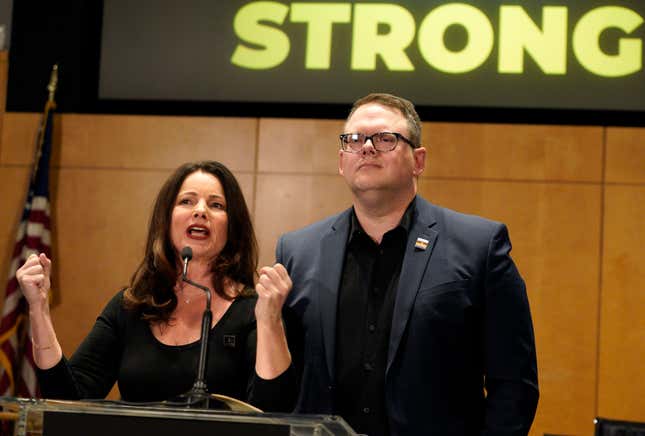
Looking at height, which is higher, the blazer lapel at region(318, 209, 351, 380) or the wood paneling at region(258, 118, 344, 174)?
the wood paneling at region(258, 118, 344, 174)

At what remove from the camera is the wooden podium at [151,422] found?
1759mm

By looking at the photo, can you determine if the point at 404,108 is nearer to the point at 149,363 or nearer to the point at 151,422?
the point at 149,363

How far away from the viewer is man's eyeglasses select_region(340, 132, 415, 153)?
9.29 feet

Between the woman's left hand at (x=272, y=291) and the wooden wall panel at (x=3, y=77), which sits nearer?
the woman's left hand at (x=272, y=291)

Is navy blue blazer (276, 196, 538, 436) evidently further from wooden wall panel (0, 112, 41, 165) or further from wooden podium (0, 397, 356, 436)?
wooden wall panel (0, 112, 41, 165)

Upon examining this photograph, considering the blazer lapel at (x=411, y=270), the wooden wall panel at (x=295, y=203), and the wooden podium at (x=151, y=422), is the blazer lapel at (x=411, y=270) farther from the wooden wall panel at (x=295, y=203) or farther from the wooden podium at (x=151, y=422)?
the wooden wall panel at (x=295, y=203)

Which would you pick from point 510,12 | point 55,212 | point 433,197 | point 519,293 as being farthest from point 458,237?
point 55,212

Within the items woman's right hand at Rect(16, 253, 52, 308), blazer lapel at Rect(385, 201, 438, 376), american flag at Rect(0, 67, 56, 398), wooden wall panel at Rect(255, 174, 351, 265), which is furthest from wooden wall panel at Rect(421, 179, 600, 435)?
woman's right hand at Rect(16, 253, 52, 308)

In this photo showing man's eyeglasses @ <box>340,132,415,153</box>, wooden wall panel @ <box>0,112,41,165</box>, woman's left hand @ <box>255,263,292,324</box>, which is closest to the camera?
woman's left hand @ <box>255,263,292,324</box>

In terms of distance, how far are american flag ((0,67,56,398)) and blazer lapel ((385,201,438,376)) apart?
11.2 feet

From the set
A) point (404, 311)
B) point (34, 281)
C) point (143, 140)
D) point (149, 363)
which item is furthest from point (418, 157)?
point (143, 140)

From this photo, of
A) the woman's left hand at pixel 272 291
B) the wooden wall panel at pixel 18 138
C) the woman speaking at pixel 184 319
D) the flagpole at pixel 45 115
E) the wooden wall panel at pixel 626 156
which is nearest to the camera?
the woman's left hand at pixel 272 291

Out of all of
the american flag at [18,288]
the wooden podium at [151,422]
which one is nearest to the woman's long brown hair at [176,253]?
the wooden podium at [151,422]

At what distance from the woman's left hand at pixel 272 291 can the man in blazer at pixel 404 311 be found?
1.11ft
